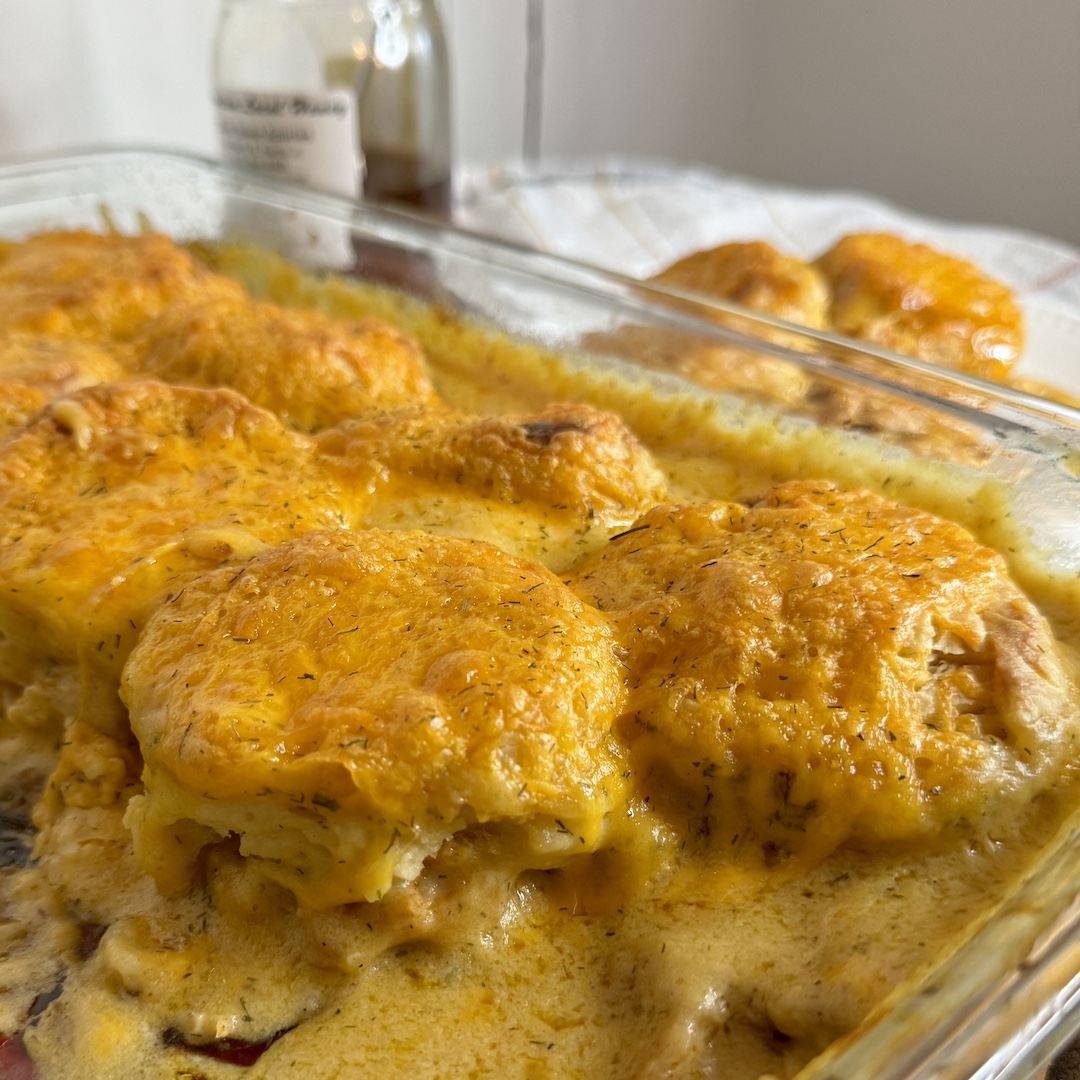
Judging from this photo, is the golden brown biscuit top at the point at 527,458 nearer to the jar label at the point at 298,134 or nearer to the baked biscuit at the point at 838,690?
the baked biscuit at the point at 838,690

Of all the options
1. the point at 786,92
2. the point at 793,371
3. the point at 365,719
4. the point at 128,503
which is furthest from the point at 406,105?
the point at 786,92

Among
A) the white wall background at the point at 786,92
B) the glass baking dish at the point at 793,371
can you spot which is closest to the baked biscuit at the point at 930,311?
the glass baking dish at the point at 793,371

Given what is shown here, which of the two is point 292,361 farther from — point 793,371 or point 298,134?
point 298,134

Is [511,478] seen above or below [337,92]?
below

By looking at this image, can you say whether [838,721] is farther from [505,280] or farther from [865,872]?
[505,280]

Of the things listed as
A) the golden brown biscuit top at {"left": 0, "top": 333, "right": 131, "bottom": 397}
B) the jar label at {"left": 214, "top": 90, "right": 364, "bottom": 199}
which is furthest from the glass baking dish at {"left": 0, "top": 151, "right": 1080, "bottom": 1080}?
the golden brown biscuit top at {"left": 0, "top": 333, "right": 131, "bottom": 397}
